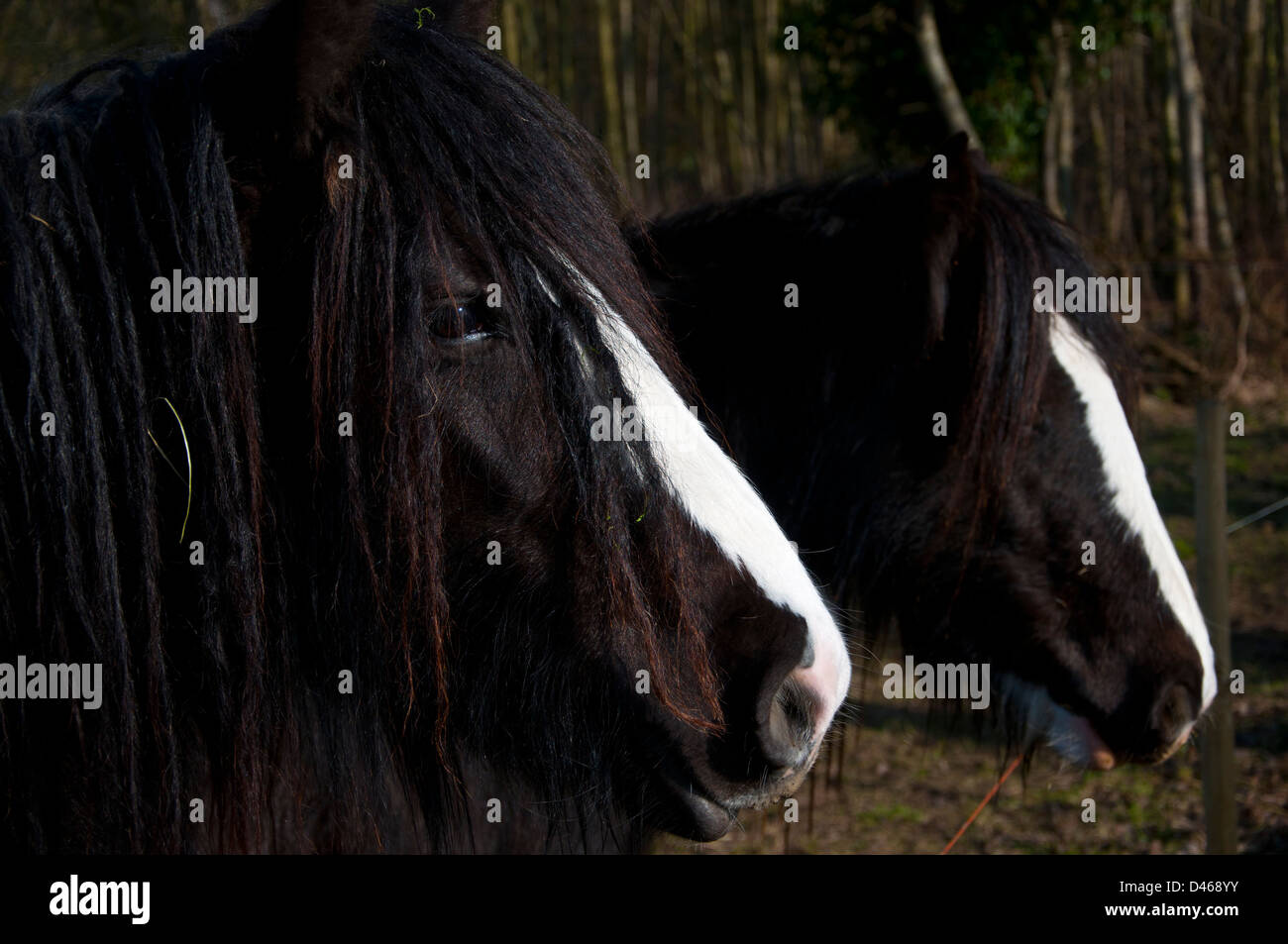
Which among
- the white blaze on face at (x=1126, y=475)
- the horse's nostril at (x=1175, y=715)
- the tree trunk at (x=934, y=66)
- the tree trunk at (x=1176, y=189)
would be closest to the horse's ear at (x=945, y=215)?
the white blaze on face at (x=1126, y=475)

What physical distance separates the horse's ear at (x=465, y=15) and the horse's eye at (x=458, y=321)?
0.67 meters

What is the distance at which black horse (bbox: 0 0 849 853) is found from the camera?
4.58 feet

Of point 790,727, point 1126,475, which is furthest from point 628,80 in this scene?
point 790,727

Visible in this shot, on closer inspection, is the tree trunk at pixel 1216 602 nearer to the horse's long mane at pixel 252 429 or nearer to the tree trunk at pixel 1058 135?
the horse's long mane at pixel 252 429

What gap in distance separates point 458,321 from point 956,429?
5.34 ft

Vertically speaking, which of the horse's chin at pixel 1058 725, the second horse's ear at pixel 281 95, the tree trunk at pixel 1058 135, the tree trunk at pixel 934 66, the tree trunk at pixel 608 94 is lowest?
the horse's chin at pixel 1058 725

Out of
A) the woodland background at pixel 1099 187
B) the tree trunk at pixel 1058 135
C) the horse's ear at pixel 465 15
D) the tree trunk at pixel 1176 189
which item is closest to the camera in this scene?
the horse's ear at pixel 465 15

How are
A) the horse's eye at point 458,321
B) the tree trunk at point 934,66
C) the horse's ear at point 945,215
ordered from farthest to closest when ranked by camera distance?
the tree trunk at point 934,66 < the horse's ear at point 945,215 < the horse's eye at point 458,321

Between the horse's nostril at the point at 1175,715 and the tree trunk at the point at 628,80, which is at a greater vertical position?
the tree trunk at the point at 628,80

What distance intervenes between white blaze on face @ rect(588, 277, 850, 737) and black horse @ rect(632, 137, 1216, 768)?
1111 millimetres

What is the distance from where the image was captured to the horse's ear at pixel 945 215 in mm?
2561

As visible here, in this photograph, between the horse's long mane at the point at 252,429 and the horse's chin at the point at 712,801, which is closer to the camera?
the horse's long mane at the point at 252,429
